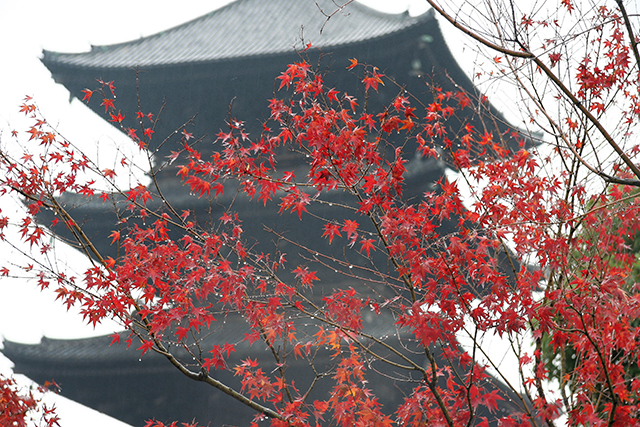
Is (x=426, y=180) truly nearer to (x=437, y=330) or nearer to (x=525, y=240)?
(x=525, y=240)

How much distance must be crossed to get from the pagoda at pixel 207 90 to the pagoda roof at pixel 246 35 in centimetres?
3

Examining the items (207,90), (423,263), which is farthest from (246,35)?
(423,263)

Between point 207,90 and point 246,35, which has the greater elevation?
point 246,35

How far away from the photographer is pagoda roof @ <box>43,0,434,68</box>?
373 inches

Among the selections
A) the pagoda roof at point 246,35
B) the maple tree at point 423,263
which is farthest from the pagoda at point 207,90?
the maple tree at point 423,263

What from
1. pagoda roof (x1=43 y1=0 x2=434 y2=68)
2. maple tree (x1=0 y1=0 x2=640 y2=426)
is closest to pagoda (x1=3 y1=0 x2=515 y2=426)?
pagoda roof (x1=43 y1=0 x2=434 y2=68)

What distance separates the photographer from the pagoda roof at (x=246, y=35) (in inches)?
373

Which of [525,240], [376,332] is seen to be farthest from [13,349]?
[525,240]

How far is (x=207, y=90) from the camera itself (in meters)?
10.2

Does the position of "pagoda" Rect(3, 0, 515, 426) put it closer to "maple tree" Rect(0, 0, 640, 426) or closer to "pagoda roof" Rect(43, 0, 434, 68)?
"pagoda roof" Rect(43, 0, 434, 68)

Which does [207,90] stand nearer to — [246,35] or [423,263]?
[246,35]

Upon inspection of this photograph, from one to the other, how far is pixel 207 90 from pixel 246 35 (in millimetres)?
1427

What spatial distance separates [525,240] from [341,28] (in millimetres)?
7323

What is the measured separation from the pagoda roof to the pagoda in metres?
0.03
